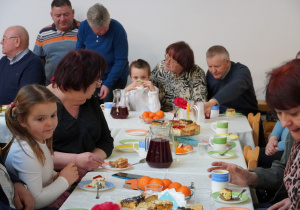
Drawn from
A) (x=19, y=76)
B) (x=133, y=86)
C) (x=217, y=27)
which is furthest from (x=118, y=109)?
(x=217, y=27)

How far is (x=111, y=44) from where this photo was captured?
4.99 m

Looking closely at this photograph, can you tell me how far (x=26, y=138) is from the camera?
1.99 metres

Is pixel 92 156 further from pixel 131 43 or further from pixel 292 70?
pixel 131 43

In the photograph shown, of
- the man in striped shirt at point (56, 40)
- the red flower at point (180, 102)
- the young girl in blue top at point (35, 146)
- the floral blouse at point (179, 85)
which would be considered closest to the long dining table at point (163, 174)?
the young girl in blue top at point (35, 146)

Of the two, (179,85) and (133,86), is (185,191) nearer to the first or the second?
(133,86)

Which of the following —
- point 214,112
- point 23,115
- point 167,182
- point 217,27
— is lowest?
point 214,112

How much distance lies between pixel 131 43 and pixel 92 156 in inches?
140

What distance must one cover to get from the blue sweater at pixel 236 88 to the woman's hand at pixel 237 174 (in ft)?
6.75

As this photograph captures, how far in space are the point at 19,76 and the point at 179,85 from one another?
4.93ft

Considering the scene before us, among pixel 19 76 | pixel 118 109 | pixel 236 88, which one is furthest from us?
pixel 19 76

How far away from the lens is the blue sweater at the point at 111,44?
498cm

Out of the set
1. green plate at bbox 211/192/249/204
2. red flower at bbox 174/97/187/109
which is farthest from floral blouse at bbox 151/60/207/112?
green plate at bbox 211/192/249/204

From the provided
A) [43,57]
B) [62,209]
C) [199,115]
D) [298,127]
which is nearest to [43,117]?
[62,209]

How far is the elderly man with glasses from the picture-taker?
452cm
